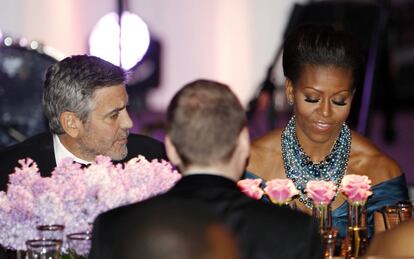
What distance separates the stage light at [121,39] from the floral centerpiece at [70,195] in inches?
189

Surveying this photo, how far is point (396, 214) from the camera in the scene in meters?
3.52

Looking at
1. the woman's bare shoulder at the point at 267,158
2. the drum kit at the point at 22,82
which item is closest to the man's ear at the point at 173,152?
the woman's bare shoulder at the point at 267,158

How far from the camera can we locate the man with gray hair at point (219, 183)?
2.65 metres

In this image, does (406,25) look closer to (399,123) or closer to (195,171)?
(399,123)

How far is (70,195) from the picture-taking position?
3178 millimetres

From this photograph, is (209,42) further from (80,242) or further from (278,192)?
(80,242)

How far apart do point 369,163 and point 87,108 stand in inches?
43.2

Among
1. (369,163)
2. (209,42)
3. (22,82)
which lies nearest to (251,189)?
(369,163)

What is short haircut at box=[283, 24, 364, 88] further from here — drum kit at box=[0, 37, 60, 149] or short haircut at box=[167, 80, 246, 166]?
drum kit at box=[0, 37, 60, 149]

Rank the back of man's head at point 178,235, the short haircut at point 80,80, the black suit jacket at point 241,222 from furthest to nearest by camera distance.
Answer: the short haircut at point 80,80, the black suit jacket at point 241,222, the back of man's head at point 178,235

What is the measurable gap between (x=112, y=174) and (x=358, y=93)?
5.38 meters

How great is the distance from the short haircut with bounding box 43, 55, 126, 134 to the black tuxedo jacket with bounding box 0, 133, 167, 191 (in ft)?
0.69

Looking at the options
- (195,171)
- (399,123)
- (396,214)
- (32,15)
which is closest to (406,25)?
(399,123)

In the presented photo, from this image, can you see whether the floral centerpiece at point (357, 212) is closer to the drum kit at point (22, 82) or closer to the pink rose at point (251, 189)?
the pink rose at point (251, 189)
